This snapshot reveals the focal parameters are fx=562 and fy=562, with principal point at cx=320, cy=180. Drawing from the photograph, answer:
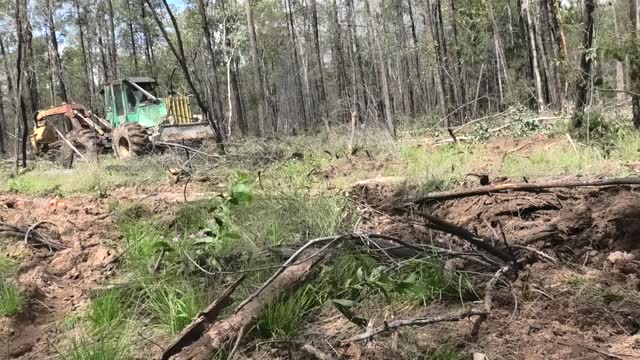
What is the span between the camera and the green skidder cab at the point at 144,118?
13.7 meters

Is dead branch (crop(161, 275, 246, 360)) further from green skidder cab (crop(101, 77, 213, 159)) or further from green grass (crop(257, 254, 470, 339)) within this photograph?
green skidder cab (crop(101, 77, 213, 159))

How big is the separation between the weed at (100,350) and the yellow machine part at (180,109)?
1207 centimetres

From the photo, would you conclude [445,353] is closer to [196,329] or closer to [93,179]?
[196,329]

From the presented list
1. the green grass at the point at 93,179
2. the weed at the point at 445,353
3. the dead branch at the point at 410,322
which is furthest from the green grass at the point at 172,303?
the green grass at the point at 93,179

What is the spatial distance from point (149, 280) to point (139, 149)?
1036 centimetres

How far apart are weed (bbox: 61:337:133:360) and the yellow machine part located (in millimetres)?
12074

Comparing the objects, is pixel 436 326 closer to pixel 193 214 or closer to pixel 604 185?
pixel 604 185

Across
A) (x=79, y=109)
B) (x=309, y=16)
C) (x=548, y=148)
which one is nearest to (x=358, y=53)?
(x=309, y=16)

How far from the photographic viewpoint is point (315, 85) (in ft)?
142

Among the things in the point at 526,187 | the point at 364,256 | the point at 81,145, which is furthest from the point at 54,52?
the point at 364,256

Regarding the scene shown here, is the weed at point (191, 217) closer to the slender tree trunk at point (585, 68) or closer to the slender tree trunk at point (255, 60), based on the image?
the slender tree trunk at point (585, 68)

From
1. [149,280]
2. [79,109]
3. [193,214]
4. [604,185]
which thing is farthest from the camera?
[79,109]

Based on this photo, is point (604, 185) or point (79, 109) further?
point (79, 109)

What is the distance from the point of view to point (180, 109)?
50.4 ft
